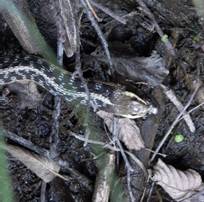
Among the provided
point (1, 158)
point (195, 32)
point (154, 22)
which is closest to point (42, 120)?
point (154, 22)

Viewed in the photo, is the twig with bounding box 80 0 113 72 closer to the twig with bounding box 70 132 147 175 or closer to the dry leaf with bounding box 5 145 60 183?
the twig with bounding box 70 132 147 175

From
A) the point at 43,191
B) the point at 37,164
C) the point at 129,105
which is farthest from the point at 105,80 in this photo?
the point at 43,191

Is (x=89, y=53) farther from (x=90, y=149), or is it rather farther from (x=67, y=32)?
(x=90, y=149)

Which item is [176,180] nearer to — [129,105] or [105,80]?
[129,105]

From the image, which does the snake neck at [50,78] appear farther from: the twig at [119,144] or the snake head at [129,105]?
the twig at [119,144]

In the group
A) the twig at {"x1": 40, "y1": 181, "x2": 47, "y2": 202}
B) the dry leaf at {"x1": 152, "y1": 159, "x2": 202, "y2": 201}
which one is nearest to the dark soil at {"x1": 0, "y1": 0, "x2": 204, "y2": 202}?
the twig at {"x1": 40, "y1": 181, "x2": 47, "y2": 202}

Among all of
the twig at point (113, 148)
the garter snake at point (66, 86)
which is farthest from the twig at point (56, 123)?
the twig at point (113, 148)

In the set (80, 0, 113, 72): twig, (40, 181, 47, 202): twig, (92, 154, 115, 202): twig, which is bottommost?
(40, 181, 47, 202): twig
